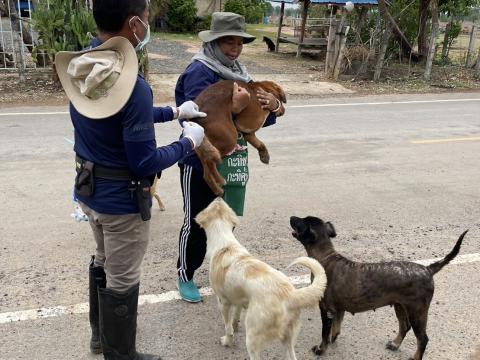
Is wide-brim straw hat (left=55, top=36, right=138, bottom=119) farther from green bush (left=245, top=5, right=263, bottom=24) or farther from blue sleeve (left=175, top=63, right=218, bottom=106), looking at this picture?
green bush (left=245, top=5, right=263, bottom=24)

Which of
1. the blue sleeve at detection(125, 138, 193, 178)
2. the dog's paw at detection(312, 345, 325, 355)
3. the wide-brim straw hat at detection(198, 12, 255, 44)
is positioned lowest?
the dog's paw at detection(312, 345, 325, 355)

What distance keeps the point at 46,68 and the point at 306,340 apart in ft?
38.9

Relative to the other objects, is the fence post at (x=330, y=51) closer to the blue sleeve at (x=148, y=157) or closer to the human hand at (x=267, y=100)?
the human hand at (x=267, y=100)

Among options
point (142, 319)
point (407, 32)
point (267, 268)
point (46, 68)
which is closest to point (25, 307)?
point (142, 319)

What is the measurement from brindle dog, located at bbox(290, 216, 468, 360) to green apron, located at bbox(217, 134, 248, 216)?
22.4 inches

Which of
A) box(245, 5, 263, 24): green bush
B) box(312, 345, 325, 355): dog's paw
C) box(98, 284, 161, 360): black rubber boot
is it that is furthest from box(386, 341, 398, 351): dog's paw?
box(245, 5, 263, 24): green bush

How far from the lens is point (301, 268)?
169 inches

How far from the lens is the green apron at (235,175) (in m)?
3.46

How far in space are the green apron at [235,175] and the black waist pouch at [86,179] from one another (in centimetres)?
111

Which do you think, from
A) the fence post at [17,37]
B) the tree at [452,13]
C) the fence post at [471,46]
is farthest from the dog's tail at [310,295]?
the tree at [452,13]

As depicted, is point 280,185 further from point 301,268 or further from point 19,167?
point 19,167

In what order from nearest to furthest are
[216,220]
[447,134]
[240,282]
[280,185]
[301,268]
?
[240,282], [216,220], [301,268], [280,185], [447,134]

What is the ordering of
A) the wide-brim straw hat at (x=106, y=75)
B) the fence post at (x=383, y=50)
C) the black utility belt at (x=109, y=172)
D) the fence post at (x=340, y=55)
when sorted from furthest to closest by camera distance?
1. the fence post at (x=340, y=55)
2. the fence post at (x=383, y=50)
3. the black utility belt at (x=109, y=172)
4. the wide-brim straw hat at (x=106, y=75)

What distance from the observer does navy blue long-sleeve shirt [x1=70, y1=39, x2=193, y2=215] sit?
7.53 ft
